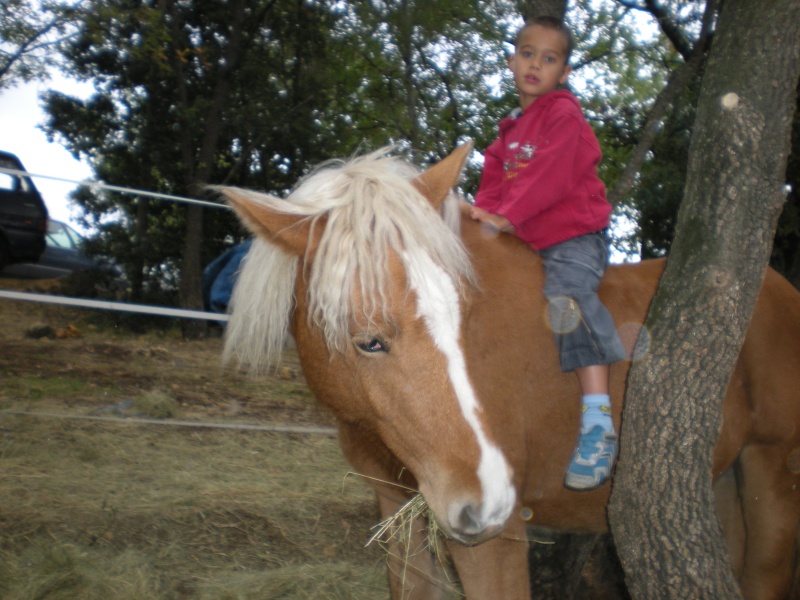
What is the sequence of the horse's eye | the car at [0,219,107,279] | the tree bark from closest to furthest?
the horse's eye
the tree bark
the car at [0,219,107,279]

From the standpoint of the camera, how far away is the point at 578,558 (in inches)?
131

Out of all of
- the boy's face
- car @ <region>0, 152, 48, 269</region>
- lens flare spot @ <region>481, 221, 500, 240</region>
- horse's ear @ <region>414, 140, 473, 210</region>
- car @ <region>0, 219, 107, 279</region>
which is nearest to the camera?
horse's ear @ <region>414, 140, 473, 210</region>

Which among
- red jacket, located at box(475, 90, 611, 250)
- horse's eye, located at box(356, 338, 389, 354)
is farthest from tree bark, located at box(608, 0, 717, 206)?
horse's eye, located at box(356, 338, 389, 354)

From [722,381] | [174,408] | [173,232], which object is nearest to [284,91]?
[173,232]

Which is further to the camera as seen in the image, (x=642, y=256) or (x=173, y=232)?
(x=173, y=232)

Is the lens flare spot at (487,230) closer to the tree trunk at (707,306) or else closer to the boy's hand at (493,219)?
the boy's hand at (493,219)

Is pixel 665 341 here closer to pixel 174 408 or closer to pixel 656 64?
pixel 174 408

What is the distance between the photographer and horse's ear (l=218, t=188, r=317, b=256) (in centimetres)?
199

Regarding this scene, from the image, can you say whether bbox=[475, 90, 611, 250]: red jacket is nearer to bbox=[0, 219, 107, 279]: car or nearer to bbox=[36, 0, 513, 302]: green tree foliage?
bbox=[36, 0, 513, 302]: green tree foliage

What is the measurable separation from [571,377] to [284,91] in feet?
39.1

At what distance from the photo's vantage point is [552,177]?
7.79ft

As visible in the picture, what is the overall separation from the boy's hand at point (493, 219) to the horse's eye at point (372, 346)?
0.72 meters

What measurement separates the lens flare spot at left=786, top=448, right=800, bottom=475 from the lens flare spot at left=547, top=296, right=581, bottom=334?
1.18 meters

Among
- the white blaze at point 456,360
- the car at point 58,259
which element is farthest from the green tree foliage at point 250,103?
the white blaze at point 456,360
